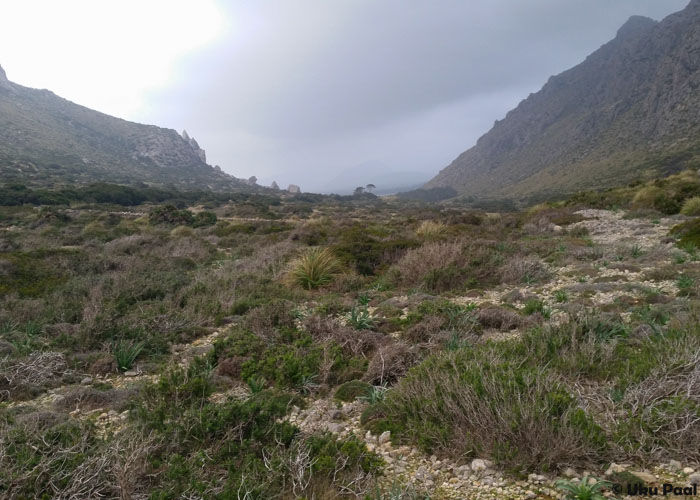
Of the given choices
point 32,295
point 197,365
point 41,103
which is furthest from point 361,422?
point 41,103

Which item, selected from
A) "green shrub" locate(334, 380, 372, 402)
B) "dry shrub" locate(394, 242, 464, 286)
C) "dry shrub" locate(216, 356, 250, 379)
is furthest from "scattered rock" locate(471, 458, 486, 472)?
"dry shrub" locate(394, 242, 464, 286)

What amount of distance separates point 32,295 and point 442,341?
7623mm

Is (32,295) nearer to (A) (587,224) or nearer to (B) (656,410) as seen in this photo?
(B) (656,410)

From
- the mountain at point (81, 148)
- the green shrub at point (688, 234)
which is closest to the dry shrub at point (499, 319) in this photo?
the green shrub at point (688, 234)

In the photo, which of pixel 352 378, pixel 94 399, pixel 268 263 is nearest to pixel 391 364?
pixel 352 378

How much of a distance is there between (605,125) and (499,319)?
359 ft

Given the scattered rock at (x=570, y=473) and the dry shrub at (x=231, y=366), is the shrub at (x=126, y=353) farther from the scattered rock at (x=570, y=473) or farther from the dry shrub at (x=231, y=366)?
the scattered rock at (x=570, y=473)

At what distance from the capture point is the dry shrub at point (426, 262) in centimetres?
833

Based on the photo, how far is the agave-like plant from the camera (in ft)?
6.82

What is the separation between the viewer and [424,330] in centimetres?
514

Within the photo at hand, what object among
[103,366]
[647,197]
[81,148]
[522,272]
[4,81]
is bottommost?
[103,366]

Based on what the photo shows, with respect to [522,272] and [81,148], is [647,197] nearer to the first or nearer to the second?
[522,272]

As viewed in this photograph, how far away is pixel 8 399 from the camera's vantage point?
4000 mm

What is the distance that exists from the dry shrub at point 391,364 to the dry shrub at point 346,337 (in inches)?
20.4
